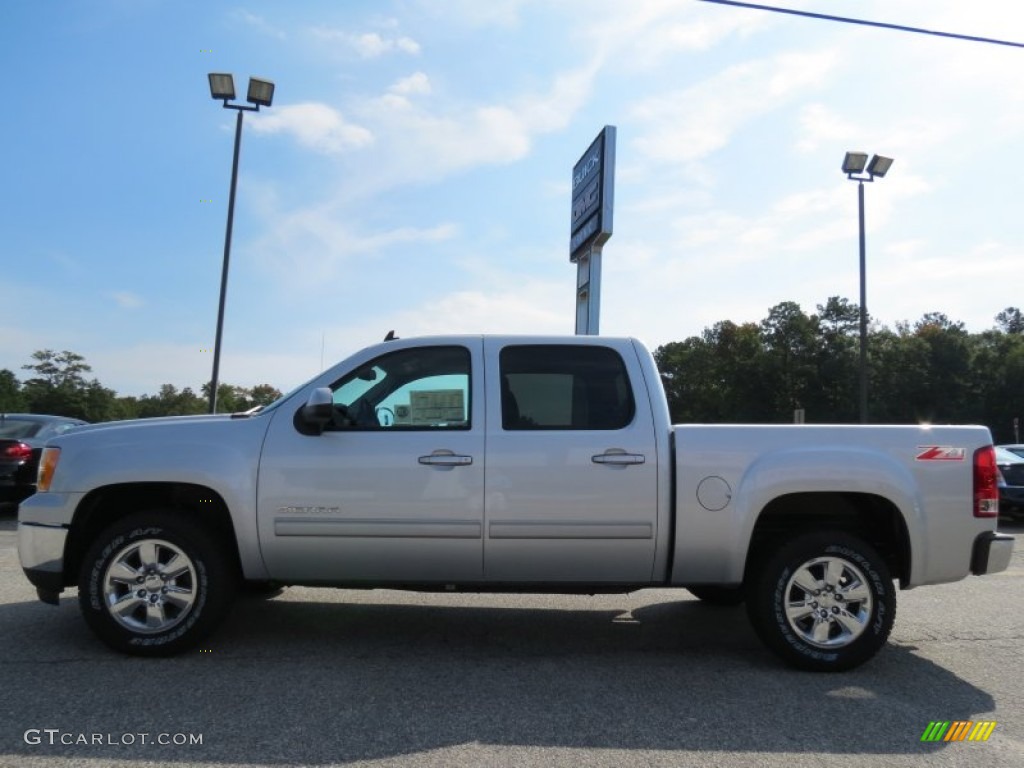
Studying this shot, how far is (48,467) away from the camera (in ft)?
15.9

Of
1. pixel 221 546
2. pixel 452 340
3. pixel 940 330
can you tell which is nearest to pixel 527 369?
pixel 452 340

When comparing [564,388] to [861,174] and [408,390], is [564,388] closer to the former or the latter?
[408,390]

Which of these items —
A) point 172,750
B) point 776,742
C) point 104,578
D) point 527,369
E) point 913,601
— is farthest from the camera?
point 913,601

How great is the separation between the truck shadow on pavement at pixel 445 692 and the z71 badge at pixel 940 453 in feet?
4.18

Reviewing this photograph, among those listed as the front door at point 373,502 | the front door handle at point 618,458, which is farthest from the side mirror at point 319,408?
the front door handle at point 618,458

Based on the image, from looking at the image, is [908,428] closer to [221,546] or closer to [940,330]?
[221,546]

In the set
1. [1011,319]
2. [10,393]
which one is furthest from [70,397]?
[1011,319]

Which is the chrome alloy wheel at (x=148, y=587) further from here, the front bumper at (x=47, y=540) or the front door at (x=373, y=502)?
the front door at (x=373, y=502)

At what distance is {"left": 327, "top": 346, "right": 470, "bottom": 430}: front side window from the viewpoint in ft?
16.0

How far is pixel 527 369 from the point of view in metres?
4.98

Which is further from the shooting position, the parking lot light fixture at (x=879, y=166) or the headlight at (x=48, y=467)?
the parking lot light fixture at (x=879, y=166)

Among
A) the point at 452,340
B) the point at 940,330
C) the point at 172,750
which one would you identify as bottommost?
the point at 172,750

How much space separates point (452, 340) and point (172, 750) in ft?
8.82

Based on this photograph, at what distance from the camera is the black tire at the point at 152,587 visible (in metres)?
4.65
